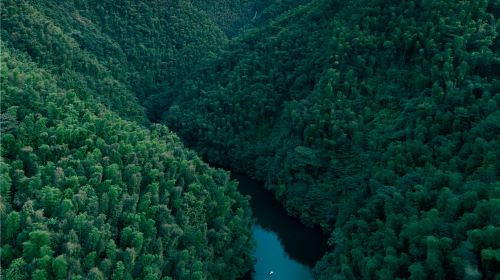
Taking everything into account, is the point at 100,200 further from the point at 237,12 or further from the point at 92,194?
the point at 237,12

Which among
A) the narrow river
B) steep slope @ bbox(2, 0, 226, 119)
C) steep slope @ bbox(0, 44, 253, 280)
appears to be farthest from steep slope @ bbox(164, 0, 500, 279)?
steep slope @ bbox(0, 44, 253, 280)

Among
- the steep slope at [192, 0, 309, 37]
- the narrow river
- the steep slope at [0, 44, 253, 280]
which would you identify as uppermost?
the steep slope at [0, 44, 253, 280]

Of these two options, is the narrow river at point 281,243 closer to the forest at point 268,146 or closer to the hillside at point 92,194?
the forest at point 268,146

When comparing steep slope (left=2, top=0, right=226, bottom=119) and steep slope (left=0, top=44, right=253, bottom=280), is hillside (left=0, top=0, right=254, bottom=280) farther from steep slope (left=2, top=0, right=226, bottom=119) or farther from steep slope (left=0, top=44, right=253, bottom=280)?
steep slope (left=2, top=0, right=226, bottom=119)

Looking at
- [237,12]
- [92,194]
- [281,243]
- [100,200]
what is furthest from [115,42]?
[100,200]

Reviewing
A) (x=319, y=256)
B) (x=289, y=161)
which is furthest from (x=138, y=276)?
(x=289, y=161)

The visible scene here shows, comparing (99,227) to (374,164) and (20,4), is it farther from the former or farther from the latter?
(20,4)

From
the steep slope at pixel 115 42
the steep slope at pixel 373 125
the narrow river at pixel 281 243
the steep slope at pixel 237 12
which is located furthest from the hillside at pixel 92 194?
the steep slope at pixel 237 12
